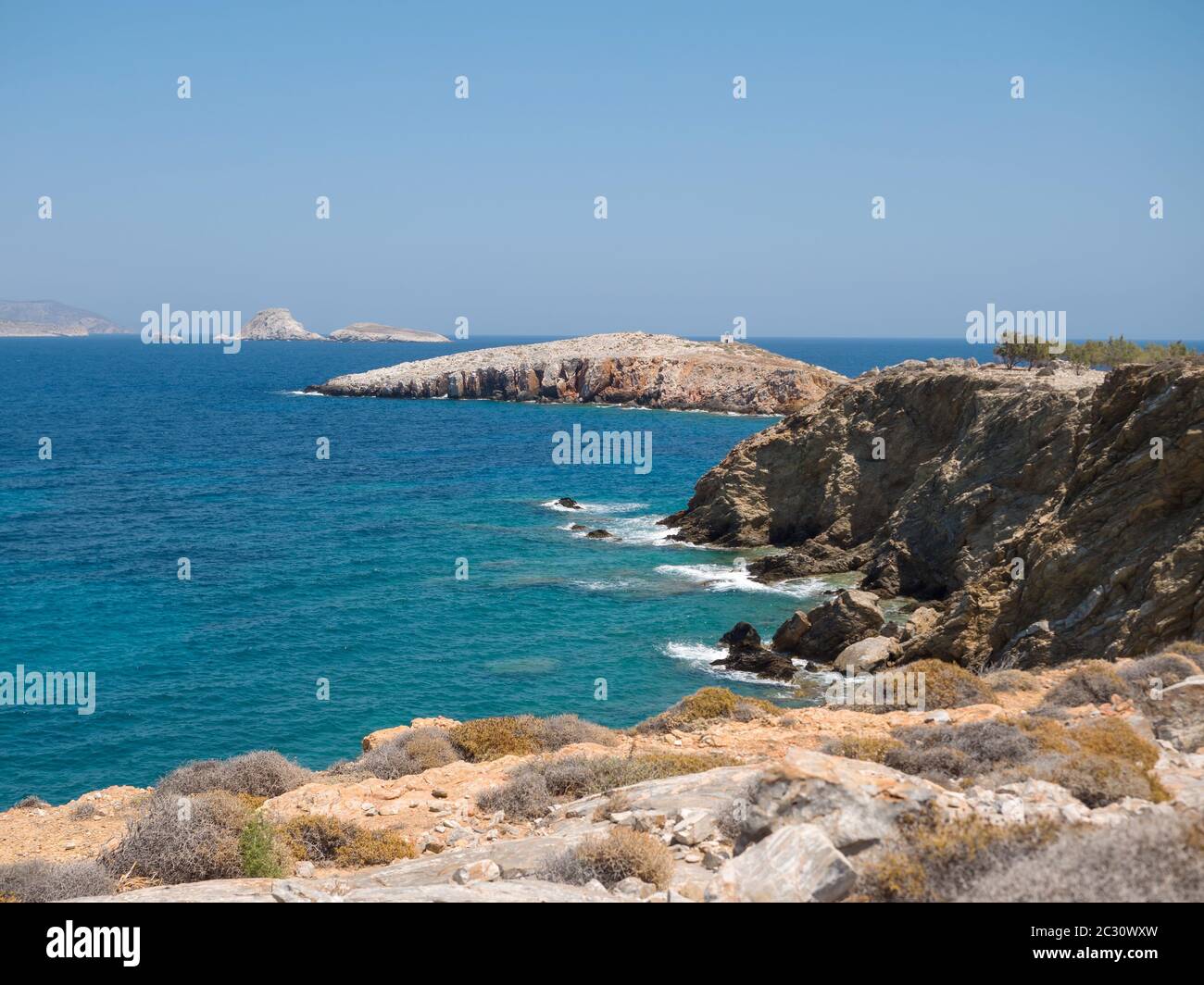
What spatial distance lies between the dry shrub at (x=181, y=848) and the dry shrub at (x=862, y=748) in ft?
28.0

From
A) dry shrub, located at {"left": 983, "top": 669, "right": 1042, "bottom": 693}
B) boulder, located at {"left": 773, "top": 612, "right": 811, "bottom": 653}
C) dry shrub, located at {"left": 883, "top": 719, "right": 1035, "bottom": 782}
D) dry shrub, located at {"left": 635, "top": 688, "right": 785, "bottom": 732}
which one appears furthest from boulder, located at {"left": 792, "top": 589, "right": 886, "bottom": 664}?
dry shrub, located at {"left": 883, "top": 719, "right": 1035, "bottom": 782}

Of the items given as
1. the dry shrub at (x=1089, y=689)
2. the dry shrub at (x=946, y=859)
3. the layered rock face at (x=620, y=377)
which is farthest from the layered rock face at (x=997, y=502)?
the layered rock face at (x=620, y=377)

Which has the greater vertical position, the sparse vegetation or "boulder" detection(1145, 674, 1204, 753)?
"boulder" detection(1145, 674, 1204, 753)

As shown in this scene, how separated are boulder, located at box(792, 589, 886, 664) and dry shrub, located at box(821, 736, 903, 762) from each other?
18.9 meters

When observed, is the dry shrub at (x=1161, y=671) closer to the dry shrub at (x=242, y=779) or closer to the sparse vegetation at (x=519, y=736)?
the sparse vegetation at (x=519, y=736)

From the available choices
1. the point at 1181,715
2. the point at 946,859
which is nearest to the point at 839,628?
the point at 1181,715

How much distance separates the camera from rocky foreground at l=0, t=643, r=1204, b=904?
7.52m

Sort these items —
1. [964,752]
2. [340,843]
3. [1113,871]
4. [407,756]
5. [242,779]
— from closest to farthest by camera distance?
[1113,871] < [340,843] < [964,752] < [242,779] < [407,756]

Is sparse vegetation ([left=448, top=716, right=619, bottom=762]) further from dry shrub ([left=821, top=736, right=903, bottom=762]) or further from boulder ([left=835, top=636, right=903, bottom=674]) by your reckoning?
boulder ([left=835, top=636, right=903, bottom=674])

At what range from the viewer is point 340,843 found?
1253 cm

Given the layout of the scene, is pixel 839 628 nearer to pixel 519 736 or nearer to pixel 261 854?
pixel 519 736

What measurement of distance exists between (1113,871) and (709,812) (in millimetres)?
5363
